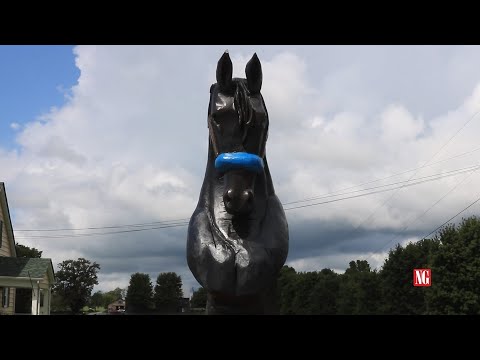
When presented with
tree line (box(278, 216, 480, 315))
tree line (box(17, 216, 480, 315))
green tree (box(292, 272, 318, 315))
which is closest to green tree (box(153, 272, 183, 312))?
tree line (box(17, 216, 480, 315))

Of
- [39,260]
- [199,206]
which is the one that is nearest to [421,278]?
[39,260]

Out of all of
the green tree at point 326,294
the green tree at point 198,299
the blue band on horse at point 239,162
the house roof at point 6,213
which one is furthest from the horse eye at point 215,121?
the green tree at point 326,294

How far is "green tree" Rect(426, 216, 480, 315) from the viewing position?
2214cm

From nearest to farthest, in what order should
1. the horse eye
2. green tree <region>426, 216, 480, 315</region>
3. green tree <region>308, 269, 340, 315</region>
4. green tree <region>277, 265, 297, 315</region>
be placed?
the horse eye
green tree <region>426, 216, 480, 315</region>
green tree <region>308, 269, 340, 315</region>
green tree <region>277, 265, 297, 315</region>

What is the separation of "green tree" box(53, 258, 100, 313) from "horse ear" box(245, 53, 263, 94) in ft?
115

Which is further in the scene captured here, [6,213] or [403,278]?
[403,278]

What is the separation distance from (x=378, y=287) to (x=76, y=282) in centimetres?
2469

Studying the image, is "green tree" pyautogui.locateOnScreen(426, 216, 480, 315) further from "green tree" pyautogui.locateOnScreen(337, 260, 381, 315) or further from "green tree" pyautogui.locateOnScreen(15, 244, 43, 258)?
"green tree" pyautogui.locateOnScreen(15, 244, 43, 258)

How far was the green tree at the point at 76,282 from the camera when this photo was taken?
4042 centimetres

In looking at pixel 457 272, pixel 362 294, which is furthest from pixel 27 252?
pixel 457 272

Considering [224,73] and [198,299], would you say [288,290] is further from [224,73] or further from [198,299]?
[224,73]

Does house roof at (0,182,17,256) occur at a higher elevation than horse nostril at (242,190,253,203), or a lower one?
higher

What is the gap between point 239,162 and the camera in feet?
21.4

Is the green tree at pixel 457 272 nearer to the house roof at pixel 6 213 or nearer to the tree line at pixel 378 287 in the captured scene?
the tree line at pixel 378 287
